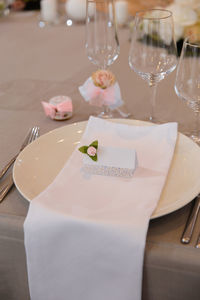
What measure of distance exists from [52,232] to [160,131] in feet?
1.29

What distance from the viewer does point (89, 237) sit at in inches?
25.2

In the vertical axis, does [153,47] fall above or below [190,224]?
above

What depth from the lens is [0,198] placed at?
0.77m

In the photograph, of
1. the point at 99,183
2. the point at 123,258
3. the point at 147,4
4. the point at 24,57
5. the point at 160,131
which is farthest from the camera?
the point at 147,4

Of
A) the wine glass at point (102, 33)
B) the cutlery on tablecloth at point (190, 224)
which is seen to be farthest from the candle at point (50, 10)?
the cutlery on tablecloth at point (190, 224)

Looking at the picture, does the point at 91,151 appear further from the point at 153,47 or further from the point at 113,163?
the point at 153,47

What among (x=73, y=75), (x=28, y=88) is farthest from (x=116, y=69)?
(x=28, y=88)

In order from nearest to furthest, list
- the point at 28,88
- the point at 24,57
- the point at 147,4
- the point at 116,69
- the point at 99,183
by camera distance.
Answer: the point at 99,183, the point at 28,88, the point at 116,69, the point at 24,57, the point at 147,4

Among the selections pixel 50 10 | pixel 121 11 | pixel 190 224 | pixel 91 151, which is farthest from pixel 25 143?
pixel 50 10

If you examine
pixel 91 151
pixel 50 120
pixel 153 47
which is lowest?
pixel 50 120

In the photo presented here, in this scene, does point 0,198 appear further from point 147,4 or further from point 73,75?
point 147,4

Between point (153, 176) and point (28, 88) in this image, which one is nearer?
point (153, 176)

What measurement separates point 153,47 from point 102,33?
0.59ft

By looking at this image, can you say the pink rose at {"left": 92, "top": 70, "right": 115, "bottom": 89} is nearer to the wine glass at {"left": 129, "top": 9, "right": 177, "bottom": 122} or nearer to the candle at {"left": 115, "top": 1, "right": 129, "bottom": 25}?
the wine glass at {"left": 129, "top": 9, "right": 177, "bottom": 122}
